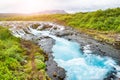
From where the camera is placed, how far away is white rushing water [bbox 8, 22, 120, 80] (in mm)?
22442

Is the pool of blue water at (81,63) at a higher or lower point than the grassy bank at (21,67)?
lower

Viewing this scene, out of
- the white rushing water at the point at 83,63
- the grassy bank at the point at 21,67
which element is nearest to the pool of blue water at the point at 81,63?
the white rushing water at the point at 83,63

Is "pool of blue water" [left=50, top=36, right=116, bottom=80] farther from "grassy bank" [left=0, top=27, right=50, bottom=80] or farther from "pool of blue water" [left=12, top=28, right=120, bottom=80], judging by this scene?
"grassy bank" [left=0, top=27, right=50, bottom=80]

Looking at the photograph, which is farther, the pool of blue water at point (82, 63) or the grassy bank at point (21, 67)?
the pool of blue water at point (82, 63)

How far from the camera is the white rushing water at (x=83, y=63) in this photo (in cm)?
2244

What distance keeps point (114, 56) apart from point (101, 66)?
500 cm

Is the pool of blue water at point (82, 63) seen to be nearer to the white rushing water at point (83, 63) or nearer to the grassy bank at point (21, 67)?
the white rushing water at point (83, 63)

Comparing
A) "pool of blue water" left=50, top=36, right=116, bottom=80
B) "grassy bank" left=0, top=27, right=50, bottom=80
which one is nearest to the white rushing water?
"pool of blue water" left=50, top=36, right=116, bottom=80

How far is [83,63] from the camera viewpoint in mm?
26297

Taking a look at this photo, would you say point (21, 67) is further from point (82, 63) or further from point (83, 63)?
point (83, 63)

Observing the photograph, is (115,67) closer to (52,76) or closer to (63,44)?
(52,76)

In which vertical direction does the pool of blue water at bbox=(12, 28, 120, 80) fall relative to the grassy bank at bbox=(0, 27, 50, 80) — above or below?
below

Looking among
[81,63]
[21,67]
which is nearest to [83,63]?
[81,63]

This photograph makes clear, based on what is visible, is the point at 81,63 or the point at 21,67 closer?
the point at 21,67
